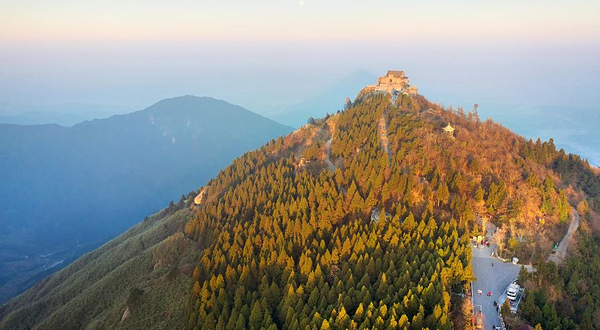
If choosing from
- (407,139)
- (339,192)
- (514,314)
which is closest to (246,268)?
(339,192)

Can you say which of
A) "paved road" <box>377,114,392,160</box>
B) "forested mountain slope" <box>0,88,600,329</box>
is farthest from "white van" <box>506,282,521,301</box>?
"paved road" <box>377,114,392,160</box>

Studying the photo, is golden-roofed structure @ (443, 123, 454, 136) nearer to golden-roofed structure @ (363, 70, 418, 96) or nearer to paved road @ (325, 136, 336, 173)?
paved road @ (325, 136, 336, 173)

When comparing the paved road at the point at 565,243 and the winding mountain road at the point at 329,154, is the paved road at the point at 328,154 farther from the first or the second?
the paved road at the point at 565,243

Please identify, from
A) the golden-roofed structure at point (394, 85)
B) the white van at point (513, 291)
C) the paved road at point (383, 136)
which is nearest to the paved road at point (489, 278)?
the white van at point (513, 291)

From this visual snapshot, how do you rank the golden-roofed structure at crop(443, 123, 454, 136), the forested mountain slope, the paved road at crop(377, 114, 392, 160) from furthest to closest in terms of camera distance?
the golden-roofed structure at crop(443, 123, 454, 136)
the paved road at crop(377, 114, 392, 160)
the forested mountain slope

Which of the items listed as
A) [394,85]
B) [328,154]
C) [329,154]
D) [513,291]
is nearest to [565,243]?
[513,291]

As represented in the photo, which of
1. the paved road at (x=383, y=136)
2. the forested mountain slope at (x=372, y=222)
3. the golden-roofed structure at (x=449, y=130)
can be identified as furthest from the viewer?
the golden-roofed structure at (x=449, y=130)

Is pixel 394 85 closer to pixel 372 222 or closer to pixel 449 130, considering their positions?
pixel 449 130
